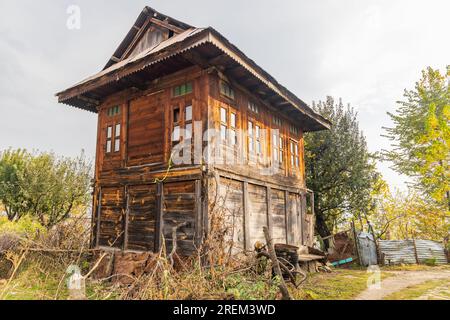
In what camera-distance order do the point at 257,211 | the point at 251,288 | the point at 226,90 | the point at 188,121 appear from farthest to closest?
the point at 257,211 < the point at 226,90 < the point at 188,121 < the point at 251,288

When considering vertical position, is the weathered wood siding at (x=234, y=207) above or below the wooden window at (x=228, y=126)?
below

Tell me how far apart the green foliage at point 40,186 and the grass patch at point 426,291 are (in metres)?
16.3

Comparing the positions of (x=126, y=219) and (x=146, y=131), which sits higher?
(x=146, y=131)

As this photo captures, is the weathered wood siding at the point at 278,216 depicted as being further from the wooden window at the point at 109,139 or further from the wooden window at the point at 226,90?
the wooden window at the point at 109,139

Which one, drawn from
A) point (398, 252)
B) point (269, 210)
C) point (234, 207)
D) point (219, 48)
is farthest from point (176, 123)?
point (398, 252)

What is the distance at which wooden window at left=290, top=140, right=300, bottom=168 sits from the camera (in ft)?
39.7

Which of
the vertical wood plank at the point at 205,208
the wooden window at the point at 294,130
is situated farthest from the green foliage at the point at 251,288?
the wooden window at the point at 294,130

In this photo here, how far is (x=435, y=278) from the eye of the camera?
9469mm

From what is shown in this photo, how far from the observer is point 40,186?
57.5ft

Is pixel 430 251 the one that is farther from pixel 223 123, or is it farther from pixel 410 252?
pixel 223 123

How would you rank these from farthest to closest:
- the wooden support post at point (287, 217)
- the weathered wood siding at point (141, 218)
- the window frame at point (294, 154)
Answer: the window frame at point (294, 154)
the wooden support post at point (287, 217)
the weathered wood siding at point (141, 218)

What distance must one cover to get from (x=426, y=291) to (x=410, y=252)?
704cm

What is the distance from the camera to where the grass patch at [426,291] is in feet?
21.8

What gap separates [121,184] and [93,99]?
362 centimetres
